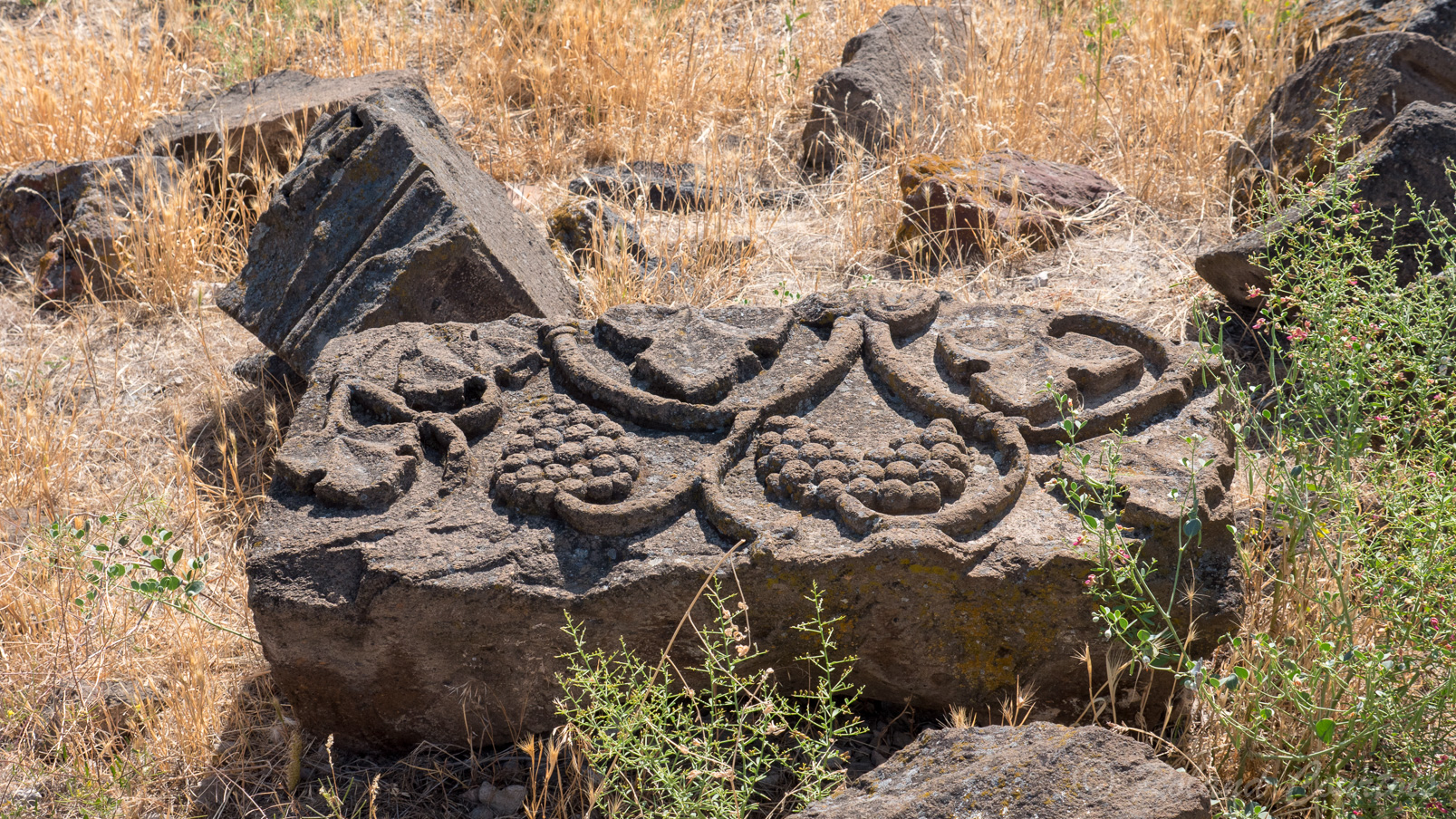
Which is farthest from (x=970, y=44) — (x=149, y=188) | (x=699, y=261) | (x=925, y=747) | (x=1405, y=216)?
(x=925, y=747)

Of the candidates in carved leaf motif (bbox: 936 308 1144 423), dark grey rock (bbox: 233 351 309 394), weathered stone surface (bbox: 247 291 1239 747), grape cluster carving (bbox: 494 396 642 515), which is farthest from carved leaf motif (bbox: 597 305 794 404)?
dark grey rock (bbox: 233 351 309 394)

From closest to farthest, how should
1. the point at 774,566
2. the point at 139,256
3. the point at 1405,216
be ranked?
1. the point at 774,566
2. the point at 1405,216
3. the point at 139,256

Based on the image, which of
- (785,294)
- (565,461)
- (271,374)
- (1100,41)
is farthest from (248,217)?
(1100,41)

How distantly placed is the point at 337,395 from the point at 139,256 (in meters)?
2.25

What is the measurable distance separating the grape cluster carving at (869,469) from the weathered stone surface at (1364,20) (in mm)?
3156

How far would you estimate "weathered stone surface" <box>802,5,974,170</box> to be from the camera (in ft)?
17.8

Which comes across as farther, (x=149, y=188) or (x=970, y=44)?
(x=970, y=44)

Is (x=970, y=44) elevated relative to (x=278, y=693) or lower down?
elevated

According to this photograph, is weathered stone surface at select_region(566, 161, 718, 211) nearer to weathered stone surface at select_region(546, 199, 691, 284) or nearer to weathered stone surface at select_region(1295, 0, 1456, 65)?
weathered stone surface at select_region(546, 199, 691, 284)

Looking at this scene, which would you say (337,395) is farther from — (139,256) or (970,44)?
(970,44)

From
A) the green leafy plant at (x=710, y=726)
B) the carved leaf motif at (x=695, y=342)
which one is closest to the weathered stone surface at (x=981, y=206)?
the carved leaf motif at (x=695, y=342)

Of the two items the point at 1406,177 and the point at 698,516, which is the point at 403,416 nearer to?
the point at 698,516

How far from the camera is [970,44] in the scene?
5848 millimetres

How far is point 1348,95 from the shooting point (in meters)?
4.14
